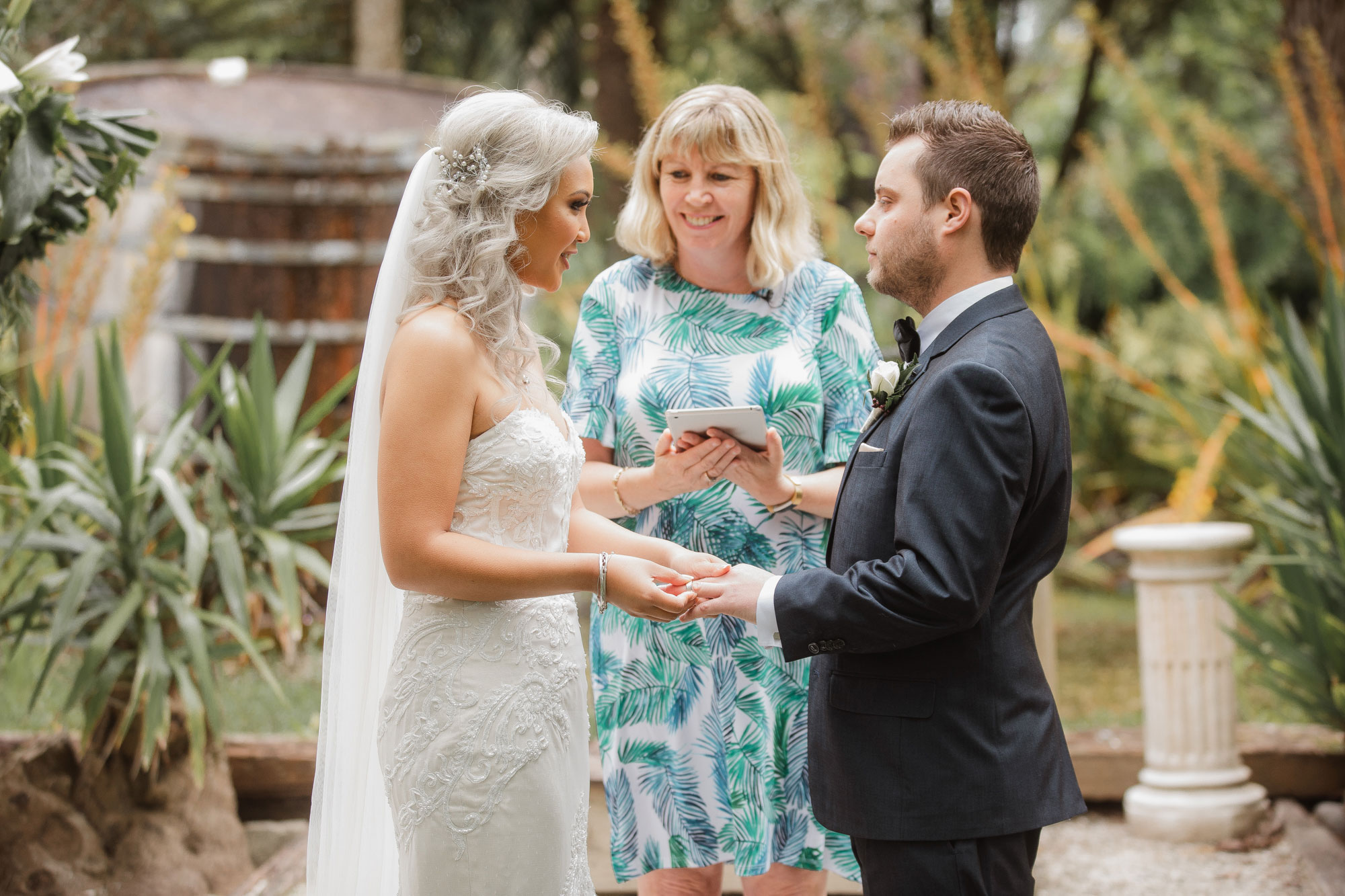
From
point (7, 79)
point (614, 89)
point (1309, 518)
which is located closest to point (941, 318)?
point (7, 79)

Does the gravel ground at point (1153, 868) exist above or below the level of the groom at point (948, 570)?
below

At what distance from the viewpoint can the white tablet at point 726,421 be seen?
2.58 meters

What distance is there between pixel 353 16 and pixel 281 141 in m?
8.34

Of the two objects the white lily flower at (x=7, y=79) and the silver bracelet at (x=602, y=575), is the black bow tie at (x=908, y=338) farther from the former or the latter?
the white lily flower at (x=7, y=79)

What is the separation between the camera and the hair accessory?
2250 mm

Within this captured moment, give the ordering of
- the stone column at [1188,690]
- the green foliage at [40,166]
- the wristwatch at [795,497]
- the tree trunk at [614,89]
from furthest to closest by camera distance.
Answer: the tree trunk at [614,89]
the stone column at [1188,690]
the green foliage at [40,166]
the wristwatch at [795,497]

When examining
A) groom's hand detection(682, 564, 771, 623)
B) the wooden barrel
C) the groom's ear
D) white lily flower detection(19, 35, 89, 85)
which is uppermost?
the wooden barrel

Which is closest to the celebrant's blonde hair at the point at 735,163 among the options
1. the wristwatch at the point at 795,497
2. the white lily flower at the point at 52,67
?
the wristwatch at the point at 795,497

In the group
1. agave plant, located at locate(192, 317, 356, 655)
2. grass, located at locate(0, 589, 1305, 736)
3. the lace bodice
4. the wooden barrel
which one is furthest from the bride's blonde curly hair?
the wooden barrel

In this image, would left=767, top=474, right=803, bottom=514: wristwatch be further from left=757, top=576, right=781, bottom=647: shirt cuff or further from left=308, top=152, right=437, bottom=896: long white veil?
left=308, top=152, right=437, bottom=896: long white veil

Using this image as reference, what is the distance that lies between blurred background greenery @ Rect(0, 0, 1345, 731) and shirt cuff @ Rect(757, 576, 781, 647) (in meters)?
1.80

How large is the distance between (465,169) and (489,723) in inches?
39.2

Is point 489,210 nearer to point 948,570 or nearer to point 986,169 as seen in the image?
point 986,169

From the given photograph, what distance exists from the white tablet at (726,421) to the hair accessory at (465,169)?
62cm
